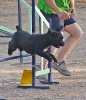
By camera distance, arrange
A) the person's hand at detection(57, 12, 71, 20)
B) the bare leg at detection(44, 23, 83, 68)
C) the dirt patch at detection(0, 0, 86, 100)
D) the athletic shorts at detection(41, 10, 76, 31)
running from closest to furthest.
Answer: the dirt patch at detection(0, 0, 86, 100)
the person's hand at detection(57, 12, 71, 20)
the athletic shorts at detection(41, 10, 76, 31)
the bare leg at detection(44, 23, 83, 68)

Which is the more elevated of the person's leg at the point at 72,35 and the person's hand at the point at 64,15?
the person's hand at the point at 64,15

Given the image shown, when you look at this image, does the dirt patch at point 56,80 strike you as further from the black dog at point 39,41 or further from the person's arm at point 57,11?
the person's arm at point 57,11

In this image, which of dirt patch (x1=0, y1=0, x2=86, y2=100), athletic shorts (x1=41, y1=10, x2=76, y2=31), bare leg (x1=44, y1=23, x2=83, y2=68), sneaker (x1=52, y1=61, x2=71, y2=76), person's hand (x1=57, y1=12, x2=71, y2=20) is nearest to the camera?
dirt patch (x1=0, y1=0, x2=86, y2=100)

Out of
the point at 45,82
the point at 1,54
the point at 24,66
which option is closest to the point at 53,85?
the point at 45,82

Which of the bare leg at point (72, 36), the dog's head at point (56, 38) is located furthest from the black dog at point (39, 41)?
the bare leg at point (72, 36)

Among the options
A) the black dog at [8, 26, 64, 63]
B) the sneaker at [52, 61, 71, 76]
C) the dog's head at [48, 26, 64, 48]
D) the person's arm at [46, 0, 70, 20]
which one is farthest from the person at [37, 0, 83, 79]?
the dog's head at [48, 26, 64, 48]

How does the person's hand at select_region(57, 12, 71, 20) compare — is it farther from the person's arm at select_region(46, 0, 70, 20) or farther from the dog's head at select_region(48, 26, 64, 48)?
the dog's head at select_region(48, 26, 64, 48)

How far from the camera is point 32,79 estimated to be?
24.4 ft

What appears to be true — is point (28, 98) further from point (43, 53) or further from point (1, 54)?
point (1, 54)

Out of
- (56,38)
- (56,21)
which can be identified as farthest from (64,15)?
(56,38)

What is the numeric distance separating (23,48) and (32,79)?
2.12 ft

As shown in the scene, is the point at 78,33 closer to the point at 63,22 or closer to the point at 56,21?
the point at 63,22

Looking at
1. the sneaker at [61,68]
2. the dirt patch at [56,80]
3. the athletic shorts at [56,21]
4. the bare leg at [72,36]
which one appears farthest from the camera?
the sneaker at [61,68]

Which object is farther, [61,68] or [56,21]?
[61,68]
